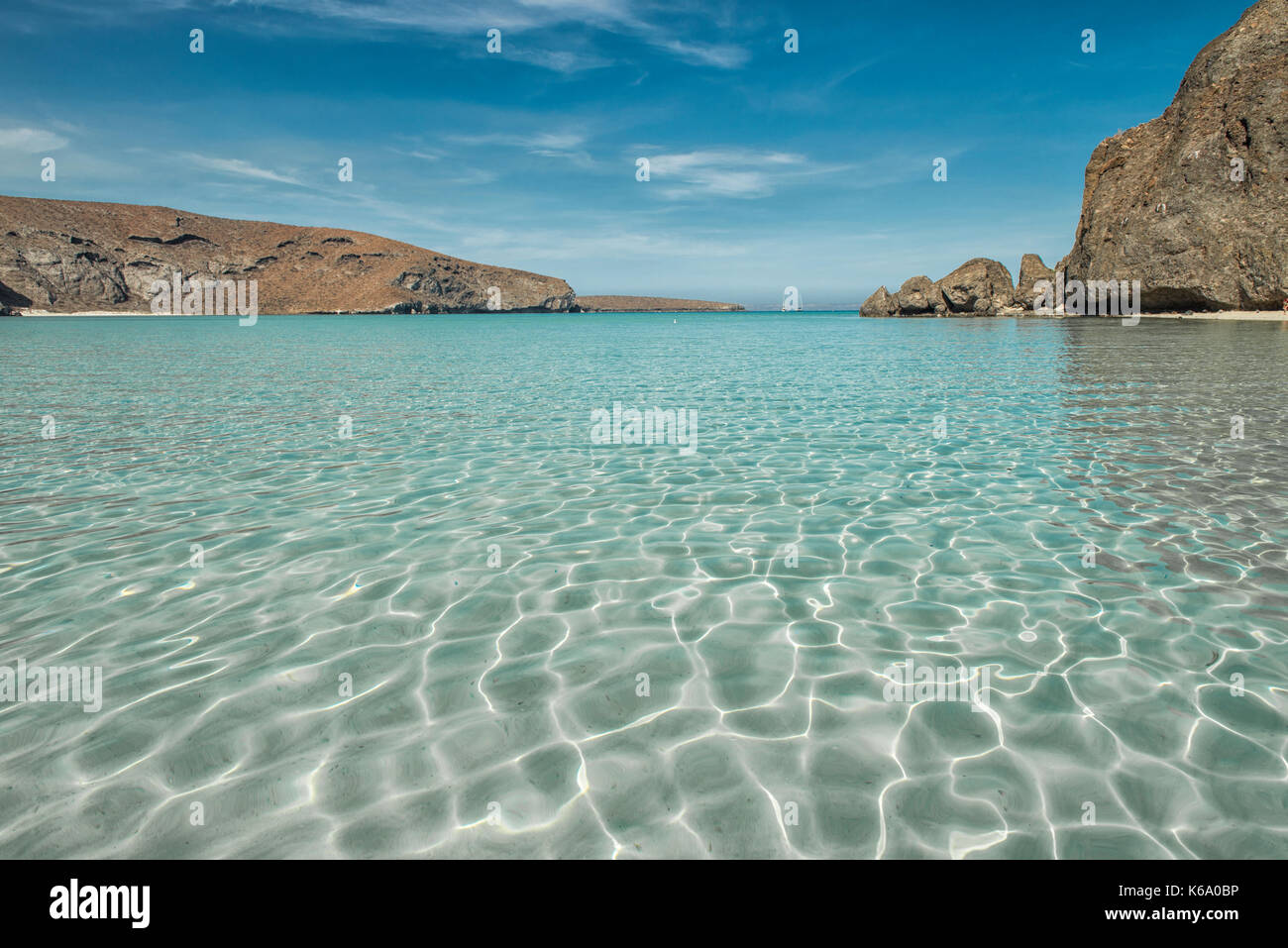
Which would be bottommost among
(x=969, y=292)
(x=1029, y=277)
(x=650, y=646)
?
(x=650, y=646)

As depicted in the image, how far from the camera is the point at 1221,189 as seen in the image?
4162 cm

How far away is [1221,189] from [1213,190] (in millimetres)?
428

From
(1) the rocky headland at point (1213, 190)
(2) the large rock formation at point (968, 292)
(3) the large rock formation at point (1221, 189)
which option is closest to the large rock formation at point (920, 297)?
(2) the large rock formation at point (968, 292)

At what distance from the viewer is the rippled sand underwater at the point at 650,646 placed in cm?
269

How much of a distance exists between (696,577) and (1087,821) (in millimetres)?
2802

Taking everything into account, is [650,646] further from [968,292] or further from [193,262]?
[193,262]

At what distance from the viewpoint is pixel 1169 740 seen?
121 inches

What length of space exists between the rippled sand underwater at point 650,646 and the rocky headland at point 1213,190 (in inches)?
1734

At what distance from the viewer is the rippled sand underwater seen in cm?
269

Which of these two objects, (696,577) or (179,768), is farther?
(696,577)

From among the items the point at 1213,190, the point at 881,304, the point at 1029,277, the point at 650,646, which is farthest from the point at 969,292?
the point at 650,646

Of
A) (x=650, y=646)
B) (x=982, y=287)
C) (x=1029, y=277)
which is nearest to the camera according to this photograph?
(x=650, y=646)
